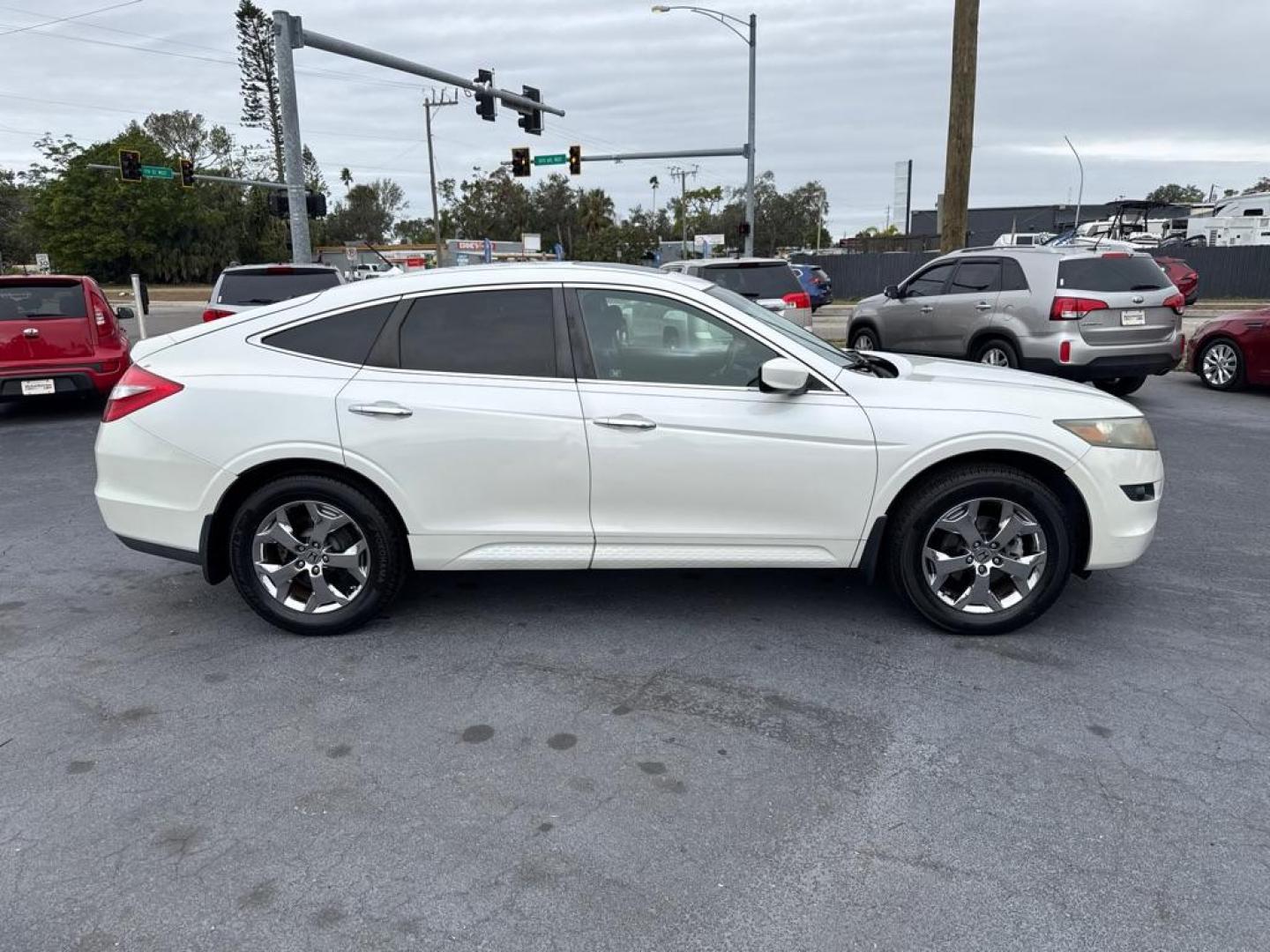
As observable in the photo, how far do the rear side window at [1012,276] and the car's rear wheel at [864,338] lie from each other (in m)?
2.04

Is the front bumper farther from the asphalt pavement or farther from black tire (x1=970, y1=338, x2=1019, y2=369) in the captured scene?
black tire (x1=970, y1=338, x2=1019, y2=369)

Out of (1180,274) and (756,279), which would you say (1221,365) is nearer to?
(756,279)

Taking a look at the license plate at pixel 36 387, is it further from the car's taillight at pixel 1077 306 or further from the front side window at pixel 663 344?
the car's taillight at pixel 1077 306

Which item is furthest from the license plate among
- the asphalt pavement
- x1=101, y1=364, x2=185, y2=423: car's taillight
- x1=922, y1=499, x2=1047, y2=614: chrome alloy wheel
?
x1=922, y1=499, x2=1047, y2=614: chrome alloy wheel

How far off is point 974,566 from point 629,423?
5.47 ft

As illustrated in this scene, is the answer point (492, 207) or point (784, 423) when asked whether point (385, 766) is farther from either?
point (492, 207)

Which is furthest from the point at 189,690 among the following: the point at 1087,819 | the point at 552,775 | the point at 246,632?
the point at 1087,819

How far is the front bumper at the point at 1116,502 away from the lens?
13.7 feet

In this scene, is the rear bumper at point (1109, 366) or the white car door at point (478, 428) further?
the rear bumper at point (1109, 366)

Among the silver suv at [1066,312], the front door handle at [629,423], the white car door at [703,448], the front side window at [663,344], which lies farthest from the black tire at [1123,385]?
the front door handle at [629,423]

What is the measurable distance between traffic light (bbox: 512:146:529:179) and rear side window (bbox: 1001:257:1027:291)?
2080cm

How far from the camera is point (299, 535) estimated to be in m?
4.38

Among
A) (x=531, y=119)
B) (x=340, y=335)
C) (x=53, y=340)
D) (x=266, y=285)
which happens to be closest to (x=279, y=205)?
(x=531, y=119)

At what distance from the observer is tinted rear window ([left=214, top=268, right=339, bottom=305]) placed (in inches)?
440
